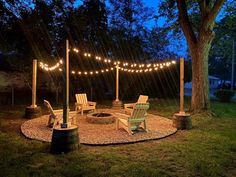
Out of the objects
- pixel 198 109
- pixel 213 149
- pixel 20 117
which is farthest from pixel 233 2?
pixel 20 117

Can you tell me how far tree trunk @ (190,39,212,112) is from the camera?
8.10 m

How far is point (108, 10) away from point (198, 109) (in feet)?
28.2

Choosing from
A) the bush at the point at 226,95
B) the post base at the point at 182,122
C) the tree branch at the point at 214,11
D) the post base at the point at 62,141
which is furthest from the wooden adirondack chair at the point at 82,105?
the bush at the point at 226,95

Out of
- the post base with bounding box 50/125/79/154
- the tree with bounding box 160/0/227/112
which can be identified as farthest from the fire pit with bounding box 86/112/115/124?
the tree with bounding box 160/0/227/112

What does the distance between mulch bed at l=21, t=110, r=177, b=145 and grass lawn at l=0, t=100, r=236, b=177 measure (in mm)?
229

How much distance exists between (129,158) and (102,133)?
1.75 metres

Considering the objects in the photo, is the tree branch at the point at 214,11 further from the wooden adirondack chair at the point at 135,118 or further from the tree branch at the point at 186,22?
the wooden adirondack chair at the point at 135,118

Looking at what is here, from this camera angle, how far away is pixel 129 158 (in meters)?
3.90

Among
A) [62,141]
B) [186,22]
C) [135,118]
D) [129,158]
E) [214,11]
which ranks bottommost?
[129,158]

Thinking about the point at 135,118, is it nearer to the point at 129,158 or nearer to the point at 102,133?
the point at 102,133

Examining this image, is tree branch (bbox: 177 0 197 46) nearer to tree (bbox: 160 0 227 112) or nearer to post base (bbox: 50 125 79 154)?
A: tree (bbox: 160 0 227 112)

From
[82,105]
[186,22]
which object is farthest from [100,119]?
[186,22]

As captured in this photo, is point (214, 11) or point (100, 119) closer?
point (100, 119)

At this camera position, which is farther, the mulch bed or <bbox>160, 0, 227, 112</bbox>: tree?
<bbox>160, 0, 227, 112</bbox>: tree
